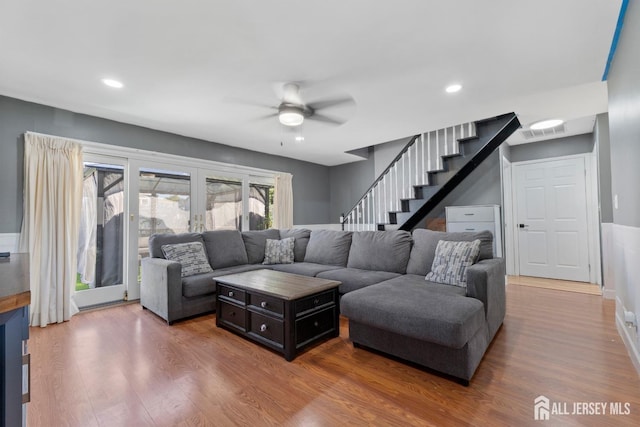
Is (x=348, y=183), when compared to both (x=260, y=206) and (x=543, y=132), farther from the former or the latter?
(x=543, y=132)

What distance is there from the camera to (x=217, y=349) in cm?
248

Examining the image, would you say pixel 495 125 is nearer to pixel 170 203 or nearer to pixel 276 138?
pixel 276 138

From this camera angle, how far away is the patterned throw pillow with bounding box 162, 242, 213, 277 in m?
3.46

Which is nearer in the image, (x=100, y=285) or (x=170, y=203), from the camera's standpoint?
(x=100, y=285)

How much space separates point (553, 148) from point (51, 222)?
7257 mm

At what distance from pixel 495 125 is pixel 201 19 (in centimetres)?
396

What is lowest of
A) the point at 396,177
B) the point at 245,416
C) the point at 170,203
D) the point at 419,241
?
the point at 245,416

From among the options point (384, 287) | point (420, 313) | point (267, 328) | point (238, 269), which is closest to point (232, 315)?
point (267, 328)

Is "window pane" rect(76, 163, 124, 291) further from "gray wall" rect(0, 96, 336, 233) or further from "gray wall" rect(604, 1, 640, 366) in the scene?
"gray wall" rect(604, 1, 640, 366)

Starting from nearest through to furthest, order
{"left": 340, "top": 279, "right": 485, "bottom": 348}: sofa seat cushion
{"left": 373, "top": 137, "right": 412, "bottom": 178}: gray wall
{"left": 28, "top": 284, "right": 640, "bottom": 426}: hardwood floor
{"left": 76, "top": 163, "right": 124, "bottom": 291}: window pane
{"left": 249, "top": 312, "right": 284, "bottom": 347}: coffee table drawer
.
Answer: {"left": 28, "top": 284, "right": 640, "bottom": 426}: hardwood floor, {"left": 340, "top": 279, "right": 485, "bottom": 348}: sofa seat cushion, {"left": 249, "top": 312, "right": 284, "bottom": 347}: coffee table drawer, {"left": 76, "top": 163, "right": 124, "bottom": 291}: window pane, {"left": 373, "top": 137, "right": 412, "bottom": 178}: gray wall

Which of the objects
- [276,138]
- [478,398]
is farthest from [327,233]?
[478,398]

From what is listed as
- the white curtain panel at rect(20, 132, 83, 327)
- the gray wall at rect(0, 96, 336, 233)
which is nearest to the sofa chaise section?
the white curtain panel at rect(20, 132, 83, 327)

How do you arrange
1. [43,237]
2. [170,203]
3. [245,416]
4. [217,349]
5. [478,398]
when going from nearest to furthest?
[245,416] < [478,398] < [217,349] < [43,237] < [170,203]

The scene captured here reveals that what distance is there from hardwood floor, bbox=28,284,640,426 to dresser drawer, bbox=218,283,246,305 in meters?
0.35
